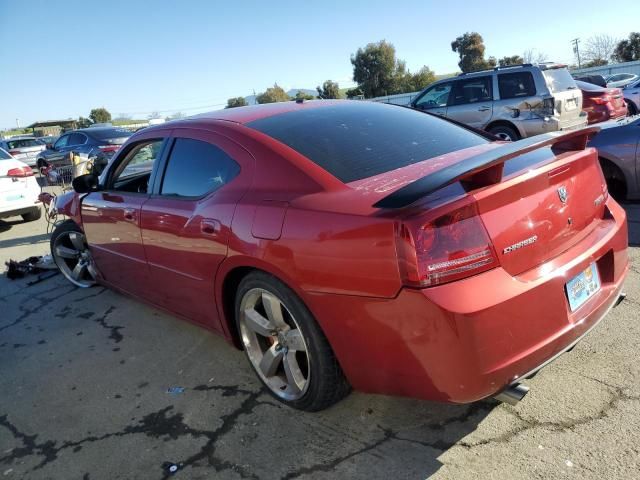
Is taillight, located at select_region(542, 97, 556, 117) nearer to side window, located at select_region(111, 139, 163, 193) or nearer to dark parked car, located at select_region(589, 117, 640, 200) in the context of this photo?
dark parked car, located at select_region(589, 117, 640, 200)

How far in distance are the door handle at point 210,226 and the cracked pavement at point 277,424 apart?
977 millimetres

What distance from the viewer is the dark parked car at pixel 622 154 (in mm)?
5496

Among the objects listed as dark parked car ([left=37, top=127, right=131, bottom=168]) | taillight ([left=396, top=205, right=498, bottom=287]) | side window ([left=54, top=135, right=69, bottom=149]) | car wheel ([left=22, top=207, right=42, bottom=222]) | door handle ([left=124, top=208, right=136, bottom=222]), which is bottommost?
taillight ([left=396, top=205, right=498, bottom=287])

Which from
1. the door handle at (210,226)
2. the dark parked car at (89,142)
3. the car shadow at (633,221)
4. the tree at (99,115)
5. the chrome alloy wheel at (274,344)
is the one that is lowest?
the car shadow at (633,221)

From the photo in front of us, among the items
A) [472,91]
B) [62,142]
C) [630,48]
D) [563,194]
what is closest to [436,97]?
[472,91]

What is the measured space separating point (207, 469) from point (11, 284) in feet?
14.7

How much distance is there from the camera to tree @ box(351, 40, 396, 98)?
1914 inches

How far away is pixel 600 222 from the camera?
8.61 ft

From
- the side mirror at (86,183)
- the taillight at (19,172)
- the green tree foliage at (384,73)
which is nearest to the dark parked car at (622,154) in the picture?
the side mirror at (86,183)

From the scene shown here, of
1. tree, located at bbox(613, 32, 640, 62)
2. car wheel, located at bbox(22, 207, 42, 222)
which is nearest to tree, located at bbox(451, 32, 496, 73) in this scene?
tree, located at bbox(613, 32, 640, 62)

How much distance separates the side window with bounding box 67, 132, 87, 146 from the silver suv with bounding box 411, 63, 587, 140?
997cm

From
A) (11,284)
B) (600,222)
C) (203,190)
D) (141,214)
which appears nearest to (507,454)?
(600,222)

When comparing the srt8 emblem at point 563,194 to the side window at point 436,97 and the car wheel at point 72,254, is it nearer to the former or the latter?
the car wheel at point 72,254

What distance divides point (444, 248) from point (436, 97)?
988cm
